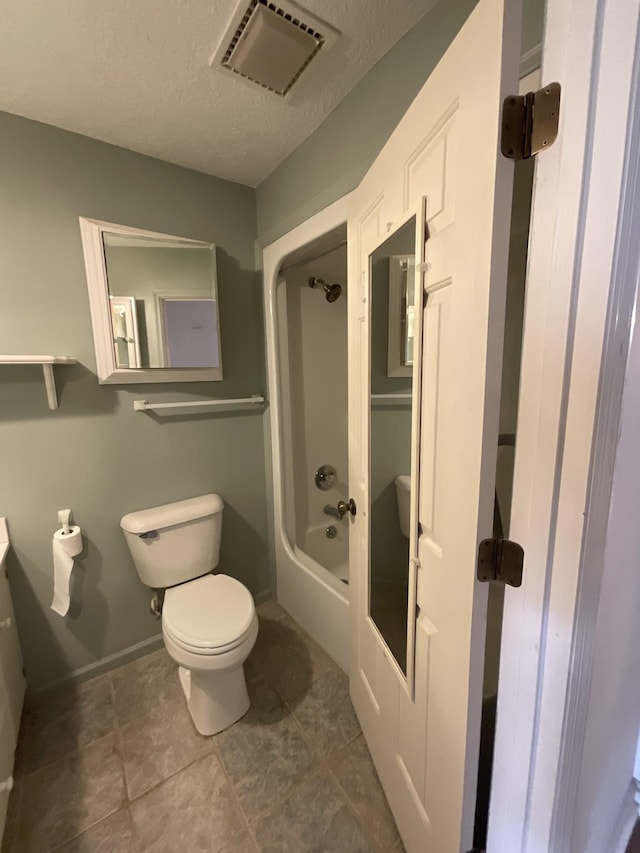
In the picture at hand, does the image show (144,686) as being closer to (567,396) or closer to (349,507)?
(349,507)

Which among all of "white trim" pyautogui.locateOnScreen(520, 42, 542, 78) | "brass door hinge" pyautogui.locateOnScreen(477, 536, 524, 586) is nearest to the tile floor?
"brass door hinge" pyautogui.locateOnScreen(477, 536, 524, 586)

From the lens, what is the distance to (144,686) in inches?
63.9

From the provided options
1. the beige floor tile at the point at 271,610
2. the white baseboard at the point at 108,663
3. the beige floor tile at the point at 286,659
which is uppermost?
the white baseboard at the point at 108,663

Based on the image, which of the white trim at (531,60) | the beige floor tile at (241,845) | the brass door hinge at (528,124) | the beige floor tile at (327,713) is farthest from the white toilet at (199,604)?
the white trim at (531,60)

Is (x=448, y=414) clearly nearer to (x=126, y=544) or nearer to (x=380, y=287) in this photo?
(x=380, y=287)

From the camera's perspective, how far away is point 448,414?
28.6 inches

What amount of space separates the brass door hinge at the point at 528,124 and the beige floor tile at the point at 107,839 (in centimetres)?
200

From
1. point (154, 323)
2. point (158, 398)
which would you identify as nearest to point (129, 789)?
point (158, 398)

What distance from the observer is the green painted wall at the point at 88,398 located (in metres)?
1.35

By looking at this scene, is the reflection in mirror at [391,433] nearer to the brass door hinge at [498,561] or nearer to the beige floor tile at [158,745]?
the brass door hinge at [498,561]

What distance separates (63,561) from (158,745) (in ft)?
2.66

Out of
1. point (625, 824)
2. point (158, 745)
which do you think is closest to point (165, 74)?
point (158, 745)

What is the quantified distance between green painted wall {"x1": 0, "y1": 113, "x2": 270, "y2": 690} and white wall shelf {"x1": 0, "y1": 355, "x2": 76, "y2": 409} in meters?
0.06

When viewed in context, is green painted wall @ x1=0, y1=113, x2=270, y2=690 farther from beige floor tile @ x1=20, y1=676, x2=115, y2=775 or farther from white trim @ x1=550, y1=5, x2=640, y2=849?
white trim @ x1=550, y1=5, x2=640, y2=849
